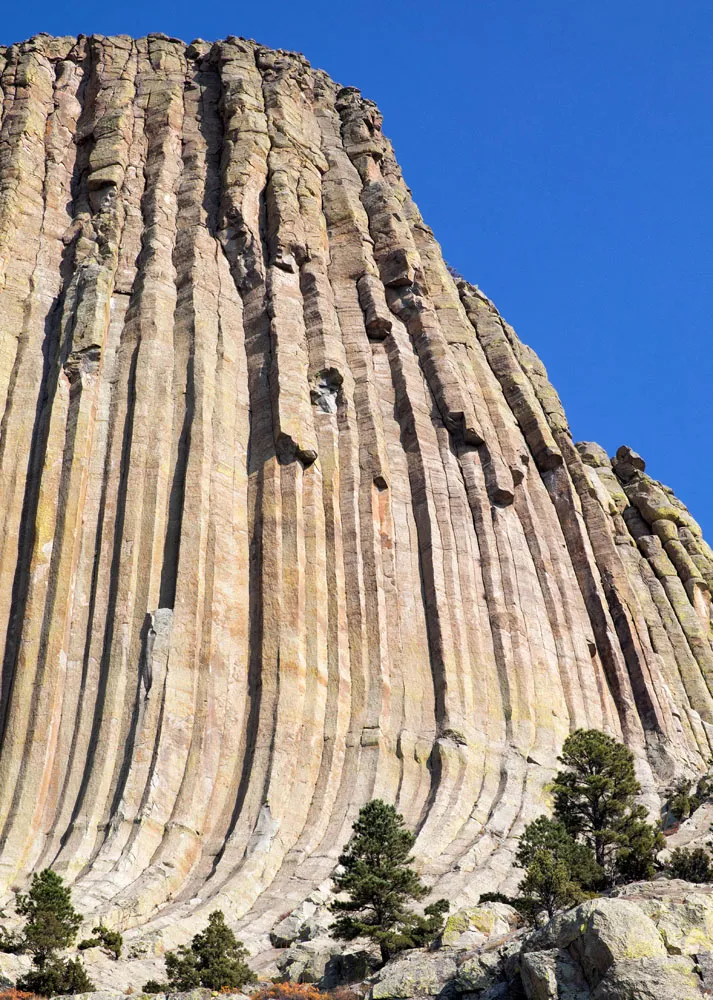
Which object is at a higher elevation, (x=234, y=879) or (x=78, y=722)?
(x=78, y=722)

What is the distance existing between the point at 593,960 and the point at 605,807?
44.2 feet

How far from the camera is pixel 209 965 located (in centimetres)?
2327

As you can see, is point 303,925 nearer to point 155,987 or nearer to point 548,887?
point 548,887

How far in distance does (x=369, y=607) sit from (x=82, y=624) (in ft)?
26.7

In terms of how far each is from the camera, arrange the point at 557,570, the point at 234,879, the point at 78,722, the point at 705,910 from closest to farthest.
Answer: the point at 705,910
the point at 234,879
the point at 78,722
the point at 557,570

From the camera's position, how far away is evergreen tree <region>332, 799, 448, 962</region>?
2425 centimetres

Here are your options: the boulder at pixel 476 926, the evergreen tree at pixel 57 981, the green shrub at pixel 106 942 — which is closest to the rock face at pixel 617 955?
the boulder at pixel 476 926

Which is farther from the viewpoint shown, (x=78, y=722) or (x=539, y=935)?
(x=78, y=722)

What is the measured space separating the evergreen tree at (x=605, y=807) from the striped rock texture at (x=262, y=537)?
242 centimetres

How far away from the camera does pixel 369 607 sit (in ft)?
121

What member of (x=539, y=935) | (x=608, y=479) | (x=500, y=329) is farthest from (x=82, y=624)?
(x=608, y=479)

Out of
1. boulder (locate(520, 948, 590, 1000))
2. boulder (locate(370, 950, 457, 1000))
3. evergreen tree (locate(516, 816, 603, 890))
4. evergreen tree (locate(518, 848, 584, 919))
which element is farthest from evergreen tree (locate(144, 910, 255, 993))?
boulder (locate(520, 948, 590, 1000))

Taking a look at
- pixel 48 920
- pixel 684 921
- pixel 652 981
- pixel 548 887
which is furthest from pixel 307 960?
pixel 652 981

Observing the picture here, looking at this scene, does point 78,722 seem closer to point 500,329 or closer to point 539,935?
point 539,935
